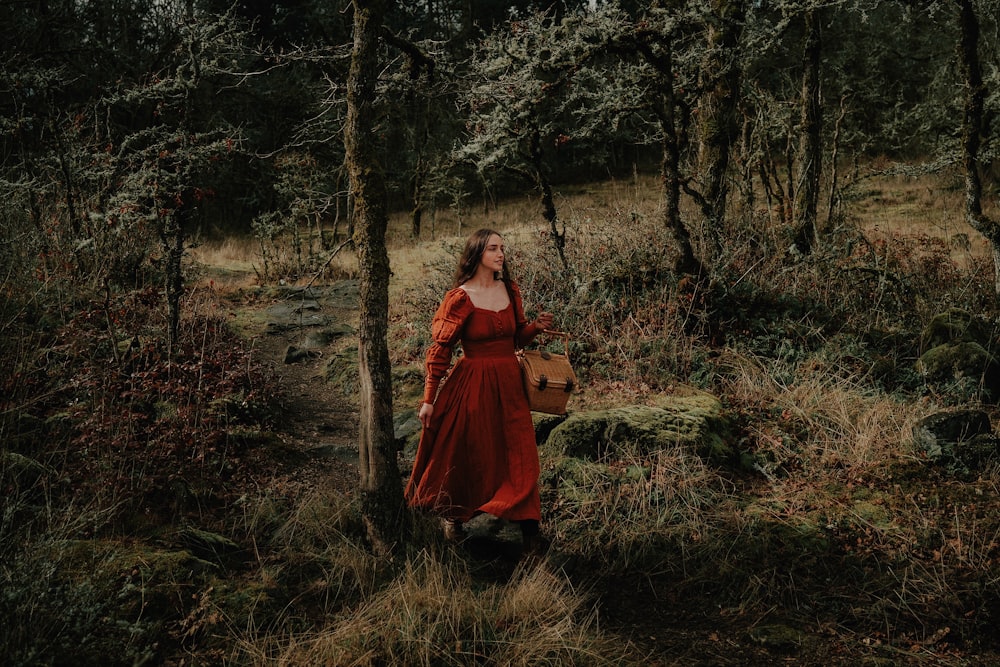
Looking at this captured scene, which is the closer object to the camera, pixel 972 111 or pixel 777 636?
pixel 777 636

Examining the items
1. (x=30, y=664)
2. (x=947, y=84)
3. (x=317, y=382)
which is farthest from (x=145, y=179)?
(x=947, y=84)

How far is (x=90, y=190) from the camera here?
937cm

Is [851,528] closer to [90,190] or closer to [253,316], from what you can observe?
[253,316]

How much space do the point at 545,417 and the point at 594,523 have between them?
1.31 meters

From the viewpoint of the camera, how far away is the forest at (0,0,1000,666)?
3311 mm

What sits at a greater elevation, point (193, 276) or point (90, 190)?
point (90, 190)

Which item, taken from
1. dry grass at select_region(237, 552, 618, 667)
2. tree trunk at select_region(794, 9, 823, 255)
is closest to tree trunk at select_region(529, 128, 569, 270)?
tree trunk at select_region(794, 9, 823, 255)


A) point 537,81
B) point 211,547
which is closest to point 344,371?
point 537,81

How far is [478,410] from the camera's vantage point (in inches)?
162

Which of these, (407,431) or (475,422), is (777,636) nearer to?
(475,422)

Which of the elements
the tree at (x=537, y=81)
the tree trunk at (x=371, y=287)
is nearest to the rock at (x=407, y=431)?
the tree trunk at (x=371, y=287)

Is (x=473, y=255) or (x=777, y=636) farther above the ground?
(x=473, y=255)

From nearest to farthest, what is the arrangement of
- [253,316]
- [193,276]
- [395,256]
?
[253,316] → [193,276] → [395,256]

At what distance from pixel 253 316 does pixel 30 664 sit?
339 inches
